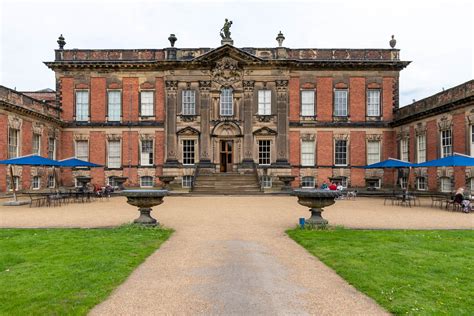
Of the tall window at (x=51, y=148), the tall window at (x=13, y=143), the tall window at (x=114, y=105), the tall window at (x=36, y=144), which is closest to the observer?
the tall window at (x=13, y=143)

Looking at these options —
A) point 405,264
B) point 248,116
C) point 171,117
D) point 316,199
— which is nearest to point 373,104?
point 248,116

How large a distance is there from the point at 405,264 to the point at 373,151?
2391 centimetres

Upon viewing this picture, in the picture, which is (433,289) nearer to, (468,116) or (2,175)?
(468,116)

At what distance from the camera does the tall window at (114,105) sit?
29.3 metres

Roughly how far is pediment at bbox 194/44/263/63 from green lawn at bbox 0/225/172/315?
20.2 meters

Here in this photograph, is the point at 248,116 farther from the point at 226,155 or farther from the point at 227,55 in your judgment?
the point at 227,55

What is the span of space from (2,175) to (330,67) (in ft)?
80.6

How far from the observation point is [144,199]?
10.8m

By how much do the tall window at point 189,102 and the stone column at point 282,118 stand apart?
6856 mm

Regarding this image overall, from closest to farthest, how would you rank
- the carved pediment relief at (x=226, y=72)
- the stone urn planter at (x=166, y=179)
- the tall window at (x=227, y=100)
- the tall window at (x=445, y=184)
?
the tall window at (x=445, y=184) → the stone urn planter at (x=166, y=179) → the carved pediment relief at (x=226, y=72) → the tall window at (x=227, y=100)

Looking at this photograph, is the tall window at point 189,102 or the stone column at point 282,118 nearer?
the stone column at point 282,118

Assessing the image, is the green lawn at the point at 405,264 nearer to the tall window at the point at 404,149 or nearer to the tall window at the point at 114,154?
the tall window at the point at 404,149

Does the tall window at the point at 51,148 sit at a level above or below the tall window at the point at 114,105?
below

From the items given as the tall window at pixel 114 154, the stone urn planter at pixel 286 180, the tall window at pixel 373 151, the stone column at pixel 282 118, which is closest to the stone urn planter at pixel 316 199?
the stone urn planter at pixel 286 180
